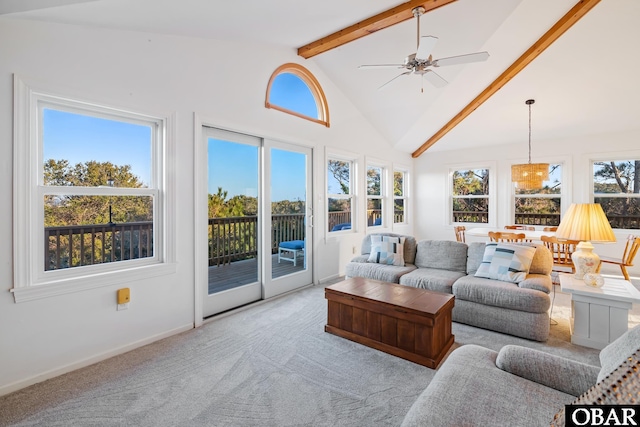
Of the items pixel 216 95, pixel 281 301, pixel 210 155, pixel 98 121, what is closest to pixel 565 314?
pixel 281 301

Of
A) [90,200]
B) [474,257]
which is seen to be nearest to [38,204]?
[90,200]

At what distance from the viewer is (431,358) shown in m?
2.32

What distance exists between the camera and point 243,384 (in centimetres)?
212

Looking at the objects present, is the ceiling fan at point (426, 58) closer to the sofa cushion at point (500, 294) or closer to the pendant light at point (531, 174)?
the sofa cushion at point (500, 294)

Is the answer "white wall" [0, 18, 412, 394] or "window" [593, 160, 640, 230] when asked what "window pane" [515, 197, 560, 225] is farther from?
"white wall" [0, 18, 412, 394]

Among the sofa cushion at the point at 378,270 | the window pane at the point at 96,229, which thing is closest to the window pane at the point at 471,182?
the sofa cushion at the point at 378,270

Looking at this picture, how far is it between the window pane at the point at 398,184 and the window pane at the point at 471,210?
1.26 metres

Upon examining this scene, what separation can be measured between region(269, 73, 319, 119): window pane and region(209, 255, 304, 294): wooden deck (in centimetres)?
209

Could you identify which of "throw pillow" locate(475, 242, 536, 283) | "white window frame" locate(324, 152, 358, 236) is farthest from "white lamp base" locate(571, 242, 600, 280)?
"white window frame" locate(324, 152, 358, 236)

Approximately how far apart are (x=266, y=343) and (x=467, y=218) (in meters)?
5.79

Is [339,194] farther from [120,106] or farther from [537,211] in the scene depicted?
[537,211]

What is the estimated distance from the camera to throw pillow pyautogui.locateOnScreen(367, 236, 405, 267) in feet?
13.0

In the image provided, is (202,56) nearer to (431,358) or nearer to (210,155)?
(210,155)

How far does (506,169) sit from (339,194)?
12.4 ft
